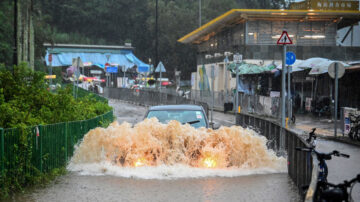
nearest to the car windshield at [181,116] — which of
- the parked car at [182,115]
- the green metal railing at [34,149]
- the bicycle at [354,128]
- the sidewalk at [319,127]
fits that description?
the parked car at [182,115]

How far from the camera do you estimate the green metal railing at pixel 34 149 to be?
32.7 ft

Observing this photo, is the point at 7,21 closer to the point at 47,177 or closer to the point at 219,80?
the point at 219,80

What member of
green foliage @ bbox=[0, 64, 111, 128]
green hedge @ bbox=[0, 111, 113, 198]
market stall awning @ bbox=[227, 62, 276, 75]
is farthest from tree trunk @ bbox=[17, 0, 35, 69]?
green hedge @ bbox=[0, 111, 113, 198]

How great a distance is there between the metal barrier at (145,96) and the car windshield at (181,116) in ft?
75.5

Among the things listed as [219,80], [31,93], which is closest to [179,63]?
[219,80]

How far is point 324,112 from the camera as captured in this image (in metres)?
33.6

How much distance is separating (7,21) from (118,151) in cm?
5511

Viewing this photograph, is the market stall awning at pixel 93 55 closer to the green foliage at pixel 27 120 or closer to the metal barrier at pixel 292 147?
the metal barrier at pixel 292 147

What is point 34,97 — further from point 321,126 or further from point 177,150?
point 321,126

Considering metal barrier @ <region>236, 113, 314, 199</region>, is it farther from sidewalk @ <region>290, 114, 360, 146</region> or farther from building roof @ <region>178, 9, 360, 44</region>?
building roof @ <region>178, 9, 360, 44</region>

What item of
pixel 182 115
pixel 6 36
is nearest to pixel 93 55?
pixel 6 36

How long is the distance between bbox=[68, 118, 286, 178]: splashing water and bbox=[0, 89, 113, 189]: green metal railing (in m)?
0.66

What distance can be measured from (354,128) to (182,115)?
8.38 meters

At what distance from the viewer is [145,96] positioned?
49.8 metres
